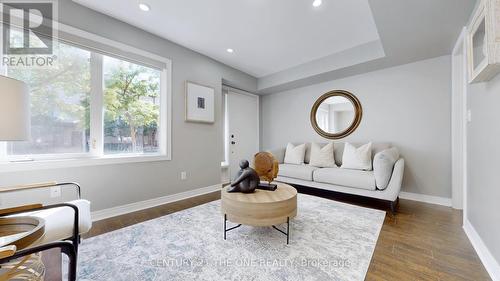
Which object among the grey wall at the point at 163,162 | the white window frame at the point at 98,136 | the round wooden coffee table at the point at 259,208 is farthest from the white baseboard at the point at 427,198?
the white window frame at the point at 98,136

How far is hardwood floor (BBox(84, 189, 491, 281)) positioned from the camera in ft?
4.39

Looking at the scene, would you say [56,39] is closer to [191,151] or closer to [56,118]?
[56,118]

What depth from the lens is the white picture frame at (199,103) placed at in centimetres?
314

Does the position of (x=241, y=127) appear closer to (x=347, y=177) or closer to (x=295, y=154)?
(x=295, y=154)

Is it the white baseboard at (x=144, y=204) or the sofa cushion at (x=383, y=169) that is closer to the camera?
the white baseboard at (x=144, y=204)

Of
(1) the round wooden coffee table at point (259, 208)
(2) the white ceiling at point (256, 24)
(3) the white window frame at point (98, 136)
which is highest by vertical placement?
(2) the white ceiling at point (256, 24)

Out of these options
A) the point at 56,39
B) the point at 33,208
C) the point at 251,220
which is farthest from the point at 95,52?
the point at 251,220

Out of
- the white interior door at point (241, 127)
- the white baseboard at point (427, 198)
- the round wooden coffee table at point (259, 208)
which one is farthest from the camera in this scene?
the white interior door at point (241, 127)

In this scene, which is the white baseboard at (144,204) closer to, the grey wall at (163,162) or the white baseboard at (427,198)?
the grey wall at (163,162)

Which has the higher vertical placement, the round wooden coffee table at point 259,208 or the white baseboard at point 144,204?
the round wooden coffee table at point 259,208

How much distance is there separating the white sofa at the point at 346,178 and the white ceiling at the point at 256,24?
6.00ft

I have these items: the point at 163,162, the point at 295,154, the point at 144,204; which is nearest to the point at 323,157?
the point at 295,154

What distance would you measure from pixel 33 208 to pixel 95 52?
6.57 ft

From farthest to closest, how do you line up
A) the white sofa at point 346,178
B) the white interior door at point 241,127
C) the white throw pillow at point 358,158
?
the white interior door at point 241,127, the white throw pillow at point 358,158, the white sofa at point 346,178
